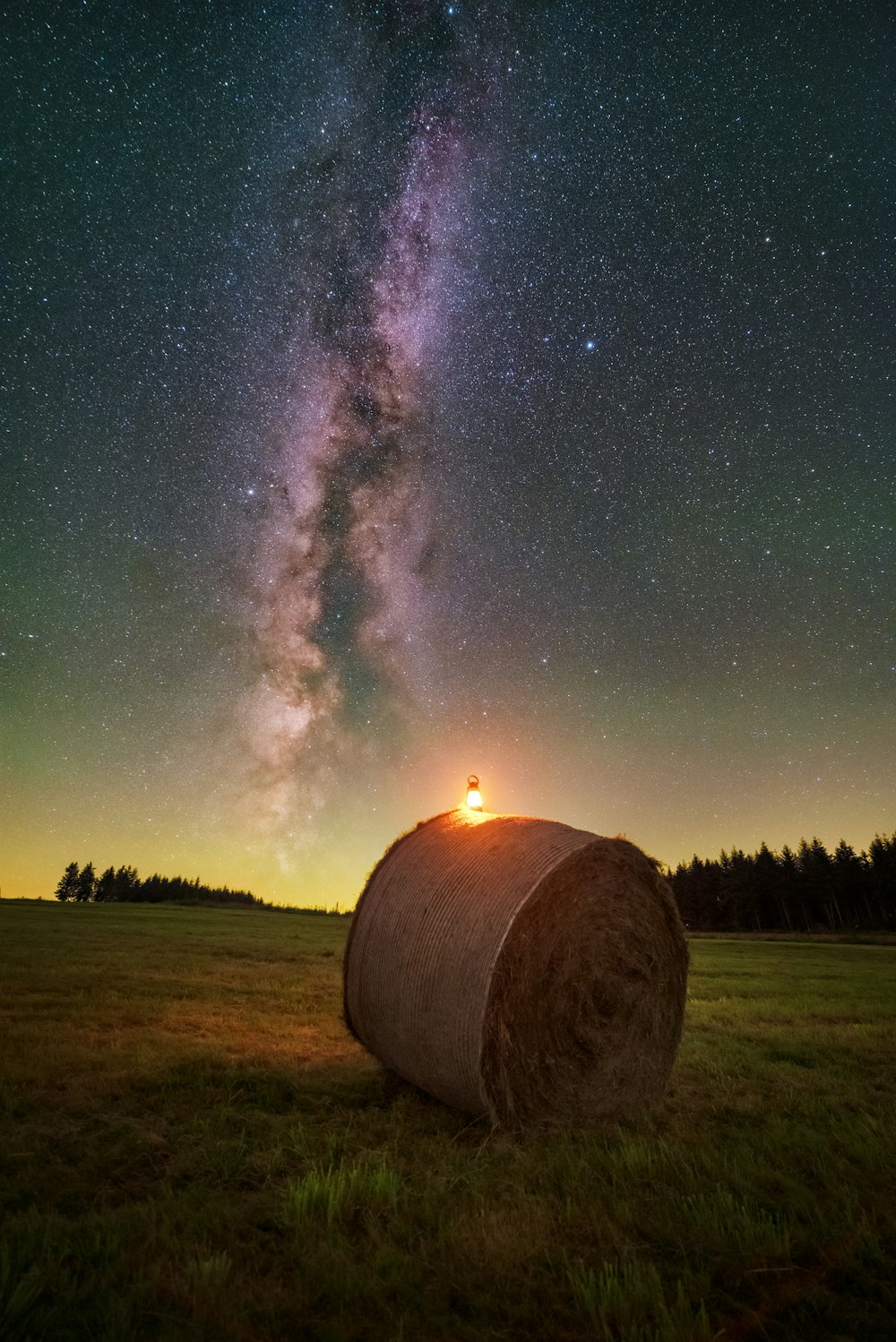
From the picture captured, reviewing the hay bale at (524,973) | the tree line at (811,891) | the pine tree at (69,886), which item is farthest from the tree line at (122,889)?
the hay bale at (524,973)

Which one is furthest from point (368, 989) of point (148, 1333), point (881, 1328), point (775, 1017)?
point (775, 1017)

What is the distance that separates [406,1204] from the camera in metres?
3.90

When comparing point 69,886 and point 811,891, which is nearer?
point 811,891

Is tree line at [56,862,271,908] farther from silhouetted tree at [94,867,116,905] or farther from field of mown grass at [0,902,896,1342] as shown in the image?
field of mown grass at [0,902,896,1342]

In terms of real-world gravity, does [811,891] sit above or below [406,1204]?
above

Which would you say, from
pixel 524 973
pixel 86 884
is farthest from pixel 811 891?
pixel 86 884

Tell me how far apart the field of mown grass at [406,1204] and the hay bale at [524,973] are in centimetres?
41

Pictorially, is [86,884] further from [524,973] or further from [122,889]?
[524,973]

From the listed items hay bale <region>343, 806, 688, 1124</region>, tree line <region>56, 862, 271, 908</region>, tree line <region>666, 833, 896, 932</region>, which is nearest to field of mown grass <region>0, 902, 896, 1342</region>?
hay bale <region>343, 806, 688, 1124</region>

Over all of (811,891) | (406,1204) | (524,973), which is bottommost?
(406,1204)

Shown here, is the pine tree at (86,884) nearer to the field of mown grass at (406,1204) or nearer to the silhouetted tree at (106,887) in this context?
the silhouetted tree at (106,887)

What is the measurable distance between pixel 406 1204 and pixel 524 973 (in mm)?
2239

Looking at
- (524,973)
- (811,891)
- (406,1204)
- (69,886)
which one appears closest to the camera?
(406,1204)

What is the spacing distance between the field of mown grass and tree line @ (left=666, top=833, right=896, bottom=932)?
8325 centimetres
